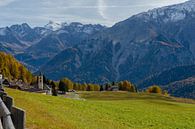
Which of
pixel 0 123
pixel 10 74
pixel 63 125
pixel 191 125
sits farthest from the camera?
pixel 10 74

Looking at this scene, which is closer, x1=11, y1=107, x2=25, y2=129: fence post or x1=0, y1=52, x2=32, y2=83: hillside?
x1=11, y1=107, x2=25, y2=129: fence post

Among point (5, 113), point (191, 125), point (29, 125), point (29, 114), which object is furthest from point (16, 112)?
point (191, 125)

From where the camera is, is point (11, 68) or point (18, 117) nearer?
point (18, 117)

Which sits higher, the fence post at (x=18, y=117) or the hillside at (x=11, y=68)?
→ the hillside at (x=11, y=68)

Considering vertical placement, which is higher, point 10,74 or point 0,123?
point 10,74

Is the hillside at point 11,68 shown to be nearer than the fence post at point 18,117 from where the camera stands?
No

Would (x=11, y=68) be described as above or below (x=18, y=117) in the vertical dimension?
above

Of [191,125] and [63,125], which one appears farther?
[191,125]

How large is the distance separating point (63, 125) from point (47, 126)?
1.62m

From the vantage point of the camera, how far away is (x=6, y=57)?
188 meters

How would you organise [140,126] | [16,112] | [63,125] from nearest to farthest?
1. [16,112]
2. [63,125]
3. [140,126]

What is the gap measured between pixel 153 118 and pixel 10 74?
14183 centimetres

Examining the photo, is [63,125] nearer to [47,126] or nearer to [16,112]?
[47,126]

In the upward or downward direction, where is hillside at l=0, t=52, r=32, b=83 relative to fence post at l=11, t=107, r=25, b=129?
upward
